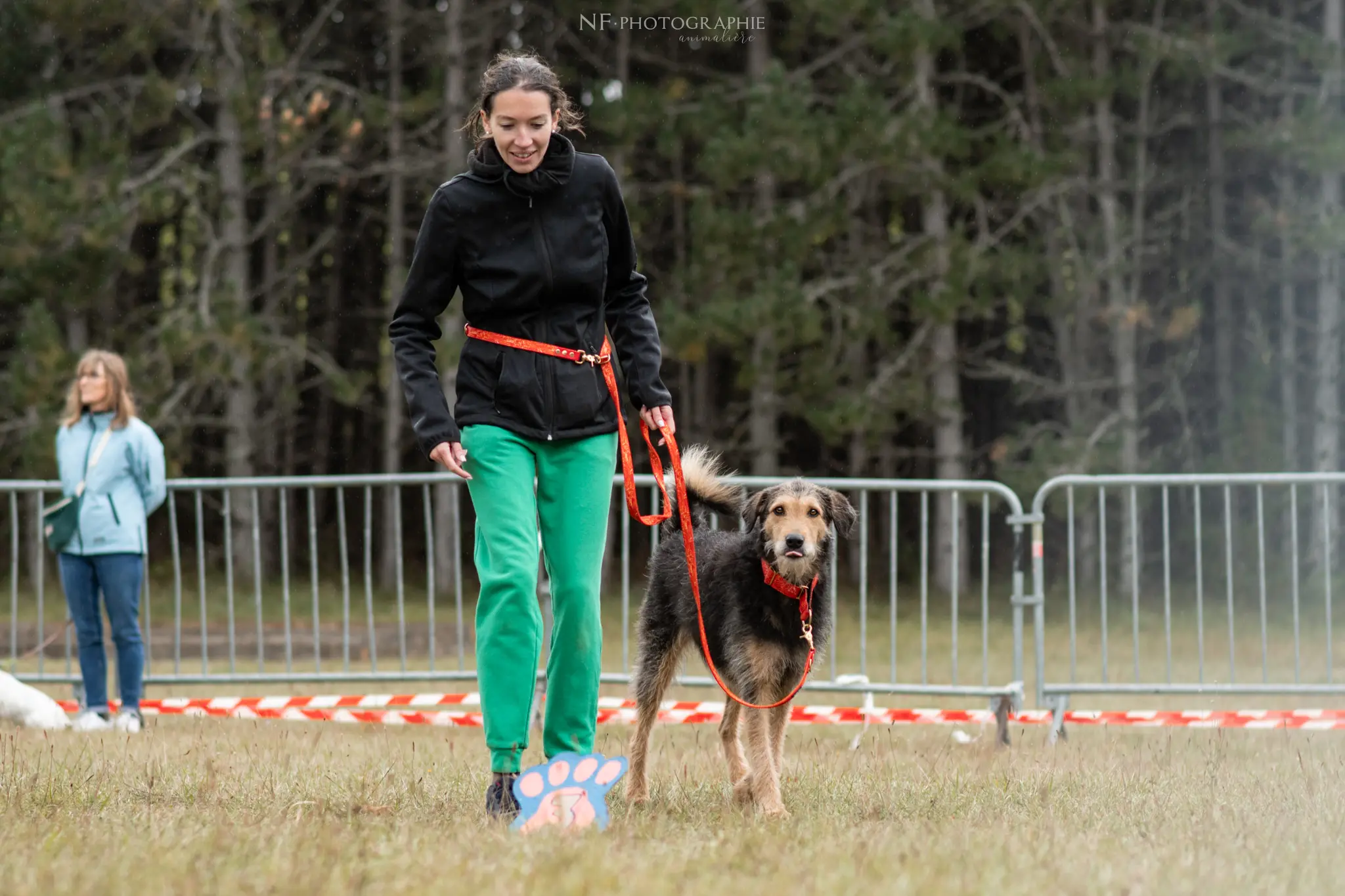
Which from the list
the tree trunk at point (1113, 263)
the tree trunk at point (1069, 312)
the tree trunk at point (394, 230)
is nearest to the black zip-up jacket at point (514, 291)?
the tree trunk at point (1069, 312)

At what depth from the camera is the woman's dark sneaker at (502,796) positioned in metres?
4.46

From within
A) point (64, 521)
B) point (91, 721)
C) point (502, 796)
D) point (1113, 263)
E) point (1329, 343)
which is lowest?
point (91, 721)

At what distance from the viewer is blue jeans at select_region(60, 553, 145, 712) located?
27.0 ft

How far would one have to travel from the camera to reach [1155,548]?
2070 centimetres

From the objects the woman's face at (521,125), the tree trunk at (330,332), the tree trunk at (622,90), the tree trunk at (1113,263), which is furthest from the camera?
the tree trunk at (330,332)

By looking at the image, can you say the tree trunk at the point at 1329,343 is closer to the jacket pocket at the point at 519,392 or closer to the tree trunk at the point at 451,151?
the tree trunk at the point at 451,151

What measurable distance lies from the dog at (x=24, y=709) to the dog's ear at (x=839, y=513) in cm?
438

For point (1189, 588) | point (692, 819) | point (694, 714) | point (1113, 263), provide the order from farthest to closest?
point (1113, 263) < point (1189, 588) < point (694, 714) < point (692, 819)

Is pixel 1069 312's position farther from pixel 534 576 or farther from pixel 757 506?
pixel 534 576

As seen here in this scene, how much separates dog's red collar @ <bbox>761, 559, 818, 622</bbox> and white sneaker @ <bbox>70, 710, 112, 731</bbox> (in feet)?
13.4

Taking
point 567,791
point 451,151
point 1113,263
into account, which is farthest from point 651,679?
point 1113,263

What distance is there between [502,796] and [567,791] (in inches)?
10.2

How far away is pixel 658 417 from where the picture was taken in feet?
16.0

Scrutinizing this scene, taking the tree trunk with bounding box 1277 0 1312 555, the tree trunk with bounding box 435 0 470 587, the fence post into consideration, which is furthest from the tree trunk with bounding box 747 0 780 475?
the fence post
